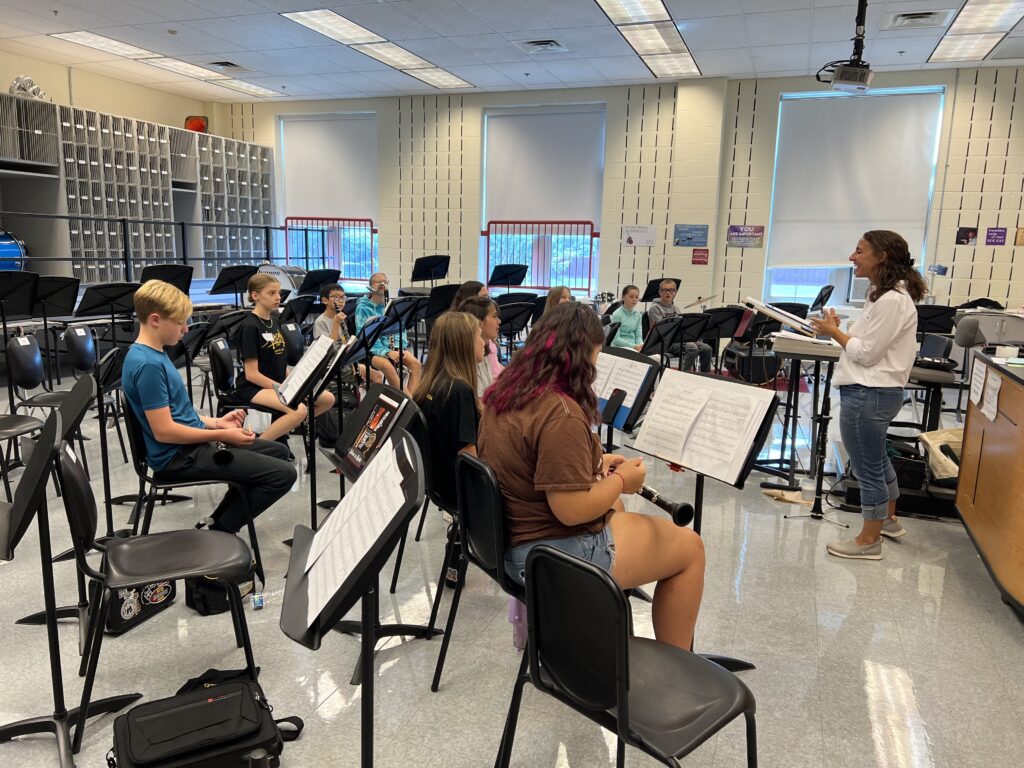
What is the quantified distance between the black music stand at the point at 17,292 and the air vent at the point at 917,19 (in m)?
7.66

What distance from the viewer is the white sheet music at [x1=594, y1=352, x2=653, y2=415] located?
2.81 meters

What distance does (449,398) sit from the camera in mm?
2609

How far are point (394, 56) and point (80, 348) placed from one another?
556 cm

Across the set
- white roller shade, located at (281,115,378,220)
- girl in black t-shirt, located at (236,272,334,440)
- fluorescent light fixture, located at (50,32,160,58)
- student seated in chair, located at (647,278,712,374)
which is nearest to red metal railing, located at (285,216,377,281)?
white roller shade, located at (281,115,378,220)

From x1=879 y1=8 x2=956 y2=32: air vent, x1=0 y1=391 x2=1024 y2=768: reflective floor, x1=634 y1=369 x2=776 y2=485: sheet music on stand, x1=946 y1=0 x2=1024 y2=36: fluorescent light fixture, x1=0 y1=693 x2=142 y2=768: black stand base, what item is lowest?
x1=0 y1=391 x2=1024 y2=768: reflective floor

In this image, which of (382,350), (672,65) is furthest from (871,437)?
(672,65)

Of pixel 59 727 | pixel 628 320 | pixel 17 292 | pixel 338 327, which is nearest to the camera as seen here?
pixel 59 727

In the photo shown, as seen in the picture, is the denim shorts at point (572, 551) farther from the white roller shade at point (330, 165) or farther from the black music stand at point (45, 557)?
the white roller shade at point (330, 165)

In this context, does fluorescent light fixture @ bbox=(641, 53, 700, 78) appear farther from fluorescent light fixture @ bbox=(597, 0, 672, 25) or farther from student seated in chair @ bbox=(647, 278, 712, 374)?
student seated in chair @ bbox=(647, 278, 712, 374)

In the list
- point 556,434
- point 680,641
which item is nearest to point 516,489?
point 556,434

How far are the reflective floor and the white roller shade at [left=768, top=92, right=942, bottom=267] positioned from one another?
6.79 meters

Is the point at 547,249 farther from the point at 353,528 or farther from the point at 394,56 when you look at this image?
the point at 353,528

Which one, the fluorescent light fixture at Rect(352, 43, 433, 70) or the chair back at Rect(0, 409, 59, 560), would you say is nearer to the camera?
the chair back at Rect(0, 409, 59, 560)

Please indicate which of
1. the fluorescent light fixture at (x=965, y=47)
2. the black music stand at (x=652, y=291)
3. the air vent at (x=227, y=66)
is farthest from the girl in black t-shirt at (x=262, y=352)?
the fluorescent light fixture at (x=965, y=47)
